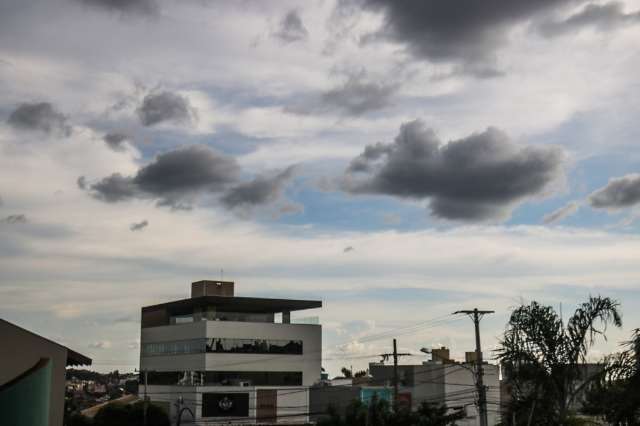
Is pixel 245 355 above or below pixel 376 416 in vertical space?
above

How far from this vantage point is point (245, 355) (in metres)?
93.5

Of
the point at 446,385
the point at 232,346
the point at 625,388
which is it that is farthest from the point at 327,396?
the point at 625,388

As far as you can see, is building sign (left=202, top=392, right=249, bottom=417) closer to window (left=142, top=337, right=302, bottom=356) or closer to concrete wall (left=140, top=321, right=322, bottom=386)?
concrete wall (left=140, top=321, right=322, bottom=386)

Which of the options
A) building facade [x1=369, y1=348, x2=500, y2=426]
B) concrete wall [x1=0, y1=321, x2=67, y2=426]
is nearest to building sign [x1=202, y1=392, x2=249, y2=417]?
building facade [x1=369, y1=348, x2=500, y2=426]

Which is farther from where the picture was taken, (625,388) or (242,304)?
(242,304)

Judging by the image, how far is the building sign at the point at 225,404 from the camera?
8844cm

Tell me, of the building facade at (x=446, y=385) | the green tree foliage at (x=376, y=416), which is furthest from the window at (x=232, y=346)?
the green tree foliage at (x=376, y=416)

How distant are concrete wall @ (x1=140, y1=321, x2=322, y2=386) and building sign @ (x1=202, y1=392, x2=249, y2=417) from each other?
331cm

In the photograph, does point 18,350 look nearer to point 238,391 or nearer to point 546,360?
point 546,360

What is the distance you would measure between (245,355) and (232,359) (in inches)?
64.4

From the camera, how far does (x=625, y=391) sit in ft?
46.9

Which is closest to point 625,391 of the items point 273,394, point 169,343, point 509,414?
point 509,414

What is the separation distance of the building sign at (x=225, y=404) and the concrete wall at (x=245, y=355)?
331 centimetres

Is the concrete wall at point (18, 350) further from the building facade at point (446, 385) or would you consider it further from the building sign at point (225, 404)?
the building facade at point (446, 385)
